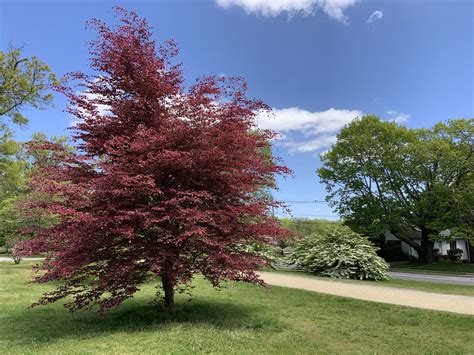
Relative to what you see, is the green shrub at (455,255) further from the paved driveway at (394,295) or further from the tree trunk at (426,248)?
the paved driveway at (394,295)

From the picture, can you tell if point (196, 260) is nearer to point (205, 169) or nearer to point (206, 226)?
point (206, 226)

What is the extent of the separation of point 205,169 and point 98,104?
2.43 metres

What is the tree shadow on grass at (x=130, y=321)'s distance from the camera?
6.73 metres

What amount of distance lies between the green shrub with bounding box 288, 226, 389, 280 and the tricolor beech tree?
10985 mm

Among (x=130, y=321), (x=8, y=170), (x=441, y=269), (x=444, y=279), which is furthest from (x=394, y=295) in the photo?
(x=8, y=170)

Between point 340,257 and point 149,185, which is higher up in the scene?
point 149,185

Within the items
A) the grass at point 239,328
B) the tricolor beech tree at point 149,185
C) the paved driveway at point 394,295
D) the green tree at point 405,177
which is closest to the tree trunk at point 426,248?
the green tree at point 405,177

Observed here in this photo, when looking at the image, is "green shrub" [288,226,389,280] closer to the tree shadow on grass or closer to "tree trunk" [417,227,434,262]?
the tree shadow on grass

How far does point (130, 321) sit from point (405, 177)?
2846 cm

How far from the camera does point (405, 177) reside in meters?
31.5

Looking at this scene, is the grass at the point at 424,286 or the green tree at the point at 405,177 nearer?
the grass at the point at 424,286

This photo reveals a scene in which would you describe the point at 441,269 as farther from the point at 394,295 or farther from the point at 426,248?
the point at 394,295

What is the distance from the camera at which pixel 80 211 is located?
261 inches

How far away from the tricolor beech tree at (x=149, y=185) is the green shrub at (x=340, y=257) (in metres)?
11.0
